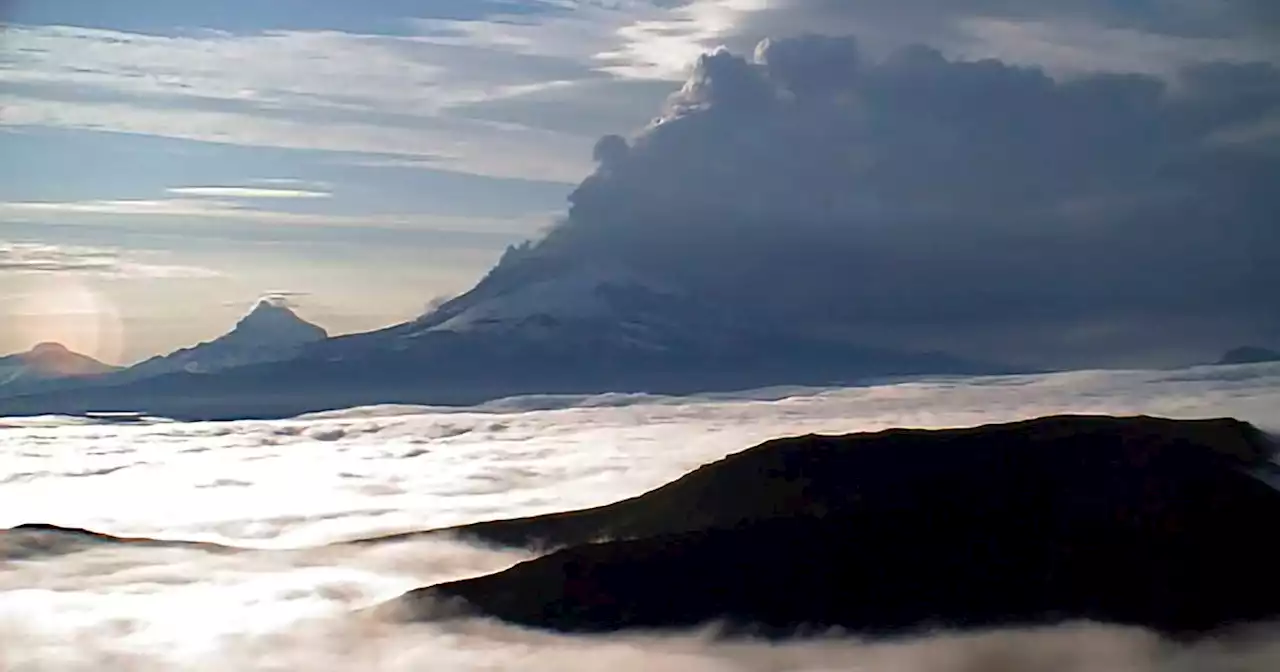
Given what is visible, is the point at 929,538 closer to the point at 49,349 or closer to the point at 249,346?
the point at 249,346

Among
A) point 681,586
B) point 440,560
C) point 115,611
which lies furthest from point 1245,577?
point 115,611

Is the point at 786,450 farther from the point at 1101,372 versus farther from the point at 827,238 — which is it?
the point at 1101,372

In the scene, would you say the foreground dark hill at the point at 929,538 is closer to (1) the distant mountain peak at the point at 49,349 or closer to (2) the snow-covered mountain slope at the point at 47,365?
(2) the snow-covered mountain slope at the point at 47,365

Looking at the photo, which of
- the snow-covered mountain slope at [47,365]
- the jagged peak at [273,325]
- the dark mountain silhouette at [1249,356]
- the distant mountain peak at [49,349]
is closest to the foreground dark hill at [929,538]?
the dark mountain silhouette at [1249,356]

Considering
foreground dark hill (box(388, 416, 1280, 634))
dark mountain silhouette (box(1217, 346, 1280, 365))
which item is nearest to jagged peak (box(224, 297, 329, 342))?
foreground dark hill (box(388, 416, 1280, 634))

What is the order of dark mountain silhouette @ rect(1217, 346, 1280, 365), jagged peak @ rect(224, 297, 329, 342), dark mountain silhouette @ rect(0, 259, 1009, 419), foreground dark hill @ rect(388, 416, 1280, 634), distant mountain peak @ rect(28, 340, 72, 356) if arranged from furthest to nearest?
distant mountain peak @ rect(28, 340, 72, 356)
jagged peak @ rect(224, 297, 329, 342)
dark mountain silhouette @ rect(0, 259, 1009, 419)
dark mountain silhouette @ rect(1217, 346, 1280, 365)
foreground dark hill @ rect(388, 416, 1280, 634)

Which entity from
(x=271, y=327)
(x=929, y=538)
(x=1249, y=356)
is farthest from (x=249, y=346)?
(x=1249, y=356)

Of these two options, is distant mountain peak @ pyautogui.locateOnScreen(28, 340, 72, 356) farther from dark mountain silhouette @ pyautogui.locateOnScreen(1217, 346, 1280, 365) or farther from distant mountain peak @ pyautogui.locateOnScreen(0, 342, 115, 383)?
dark mountain silhouette @ pyautogui.locateOnScreen(1217, 346, 1280, 365)
